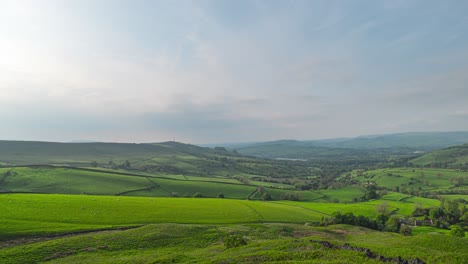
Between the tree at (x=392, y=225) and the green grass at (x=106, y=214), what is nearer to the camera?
the green grass at (x=106, y=214)

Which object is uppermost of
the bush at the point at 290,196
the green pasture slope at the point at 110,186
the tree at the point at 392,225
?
the green pasture slope at the point at 110,186

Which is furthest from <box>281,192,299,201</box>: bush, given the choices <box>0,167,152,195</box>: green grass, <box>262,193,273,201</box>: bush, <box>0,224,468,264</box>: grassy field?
<box>0,224,468,264</box>: grassy field

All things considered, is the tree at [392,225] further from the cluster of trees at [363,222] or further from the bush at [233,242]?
the bush at [233,242]

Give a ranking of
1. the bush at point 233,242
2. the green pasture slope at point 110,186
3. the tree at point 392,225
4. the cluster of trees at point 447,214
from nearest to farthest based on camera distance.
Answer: the bush at point 233,242 → the tree at point 392,225 → the cluster of trees at point 447,214 → the green pasture slope at point 110,186

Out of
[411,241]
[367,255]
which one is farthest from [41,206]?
[411,241]

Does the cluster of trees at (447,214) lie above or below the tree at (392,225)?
below

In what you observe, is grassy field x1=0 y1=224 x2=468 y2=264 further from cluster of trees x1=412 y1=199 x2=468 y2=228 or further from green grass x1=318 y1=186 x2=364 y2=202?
green grass x1=318 y1=186 x2=364 y2=202

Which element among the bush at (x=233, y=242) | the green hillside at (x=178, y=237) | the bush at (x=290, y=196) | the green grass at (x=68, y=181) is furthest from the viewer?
the bush at (x=290, y=196)

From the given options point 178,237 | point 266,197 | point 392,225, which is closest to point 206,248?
point 178,237

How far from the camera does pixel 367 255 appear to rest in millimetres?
30609

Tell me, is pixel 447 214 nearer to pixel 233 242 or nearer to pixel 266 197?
pixel 266 197

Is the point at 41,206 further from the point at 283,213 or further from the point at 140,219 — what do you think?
the point at 283,213

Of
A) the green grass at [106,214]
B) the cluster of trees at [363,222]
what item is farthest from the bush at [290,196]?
the cluster of trees at [363,222]

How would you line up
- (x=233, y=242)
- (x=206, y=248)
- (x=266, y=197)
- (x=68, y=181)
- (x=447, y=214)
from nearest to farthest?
1. (x=233, y=242)
2. (x=206, y=248)
3. (x=447, y=214)
4. (x=68, y=181)
5. (x=266, y=197)
